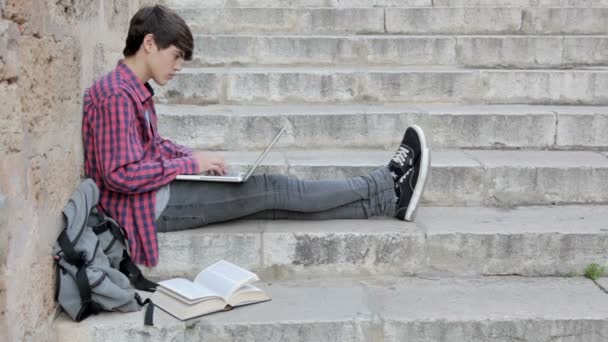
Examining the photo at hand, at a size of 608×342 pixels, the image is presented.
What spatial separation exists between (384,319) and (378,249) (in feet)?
1.78

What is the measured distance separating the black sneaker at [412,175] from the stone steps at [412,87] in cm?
138

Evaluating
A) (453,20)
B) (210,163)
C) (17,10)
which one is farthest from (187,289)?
(453,20)

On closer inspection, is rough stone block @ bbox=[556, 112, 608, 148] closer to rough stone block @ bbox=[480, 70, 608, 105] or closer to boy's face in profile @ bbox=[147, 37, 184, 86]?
rough stone block @ bbox=[480, 70, 608, 105]

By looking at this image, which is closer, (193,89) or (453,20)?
(193,89)

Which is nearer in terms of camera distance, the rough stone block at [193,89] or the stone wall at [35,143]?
the stone wall at [35,143]

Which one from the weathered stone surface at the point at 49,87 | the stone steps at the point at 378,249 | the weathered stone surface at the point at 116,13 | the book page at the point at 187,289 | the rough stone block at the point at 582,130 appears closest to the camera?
the weathered stone surface at the point at 49,87

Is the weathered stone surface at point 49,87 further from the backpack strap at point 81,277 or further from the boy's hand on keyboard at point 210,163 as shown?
the boy's hand on keyboard at point 210,163

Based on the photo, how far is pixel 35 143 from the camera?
2.59m

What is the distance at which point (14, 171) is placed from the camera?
2.35m

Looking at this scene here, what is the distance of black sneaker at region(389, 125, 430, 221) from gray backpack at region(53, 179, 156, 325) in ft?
4.22

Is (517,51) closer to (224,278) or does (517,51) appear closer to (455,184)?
(455,184)

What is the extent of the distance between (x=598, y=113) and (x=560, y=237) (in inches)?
56.0

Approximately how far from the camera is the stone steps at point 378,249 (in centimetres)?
335

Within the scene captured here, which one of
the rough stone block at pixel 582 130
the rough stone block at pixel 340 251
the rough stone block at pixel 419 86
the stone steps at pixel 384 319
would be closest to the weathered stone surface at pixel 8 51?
the stone steps at pixel 384 319
